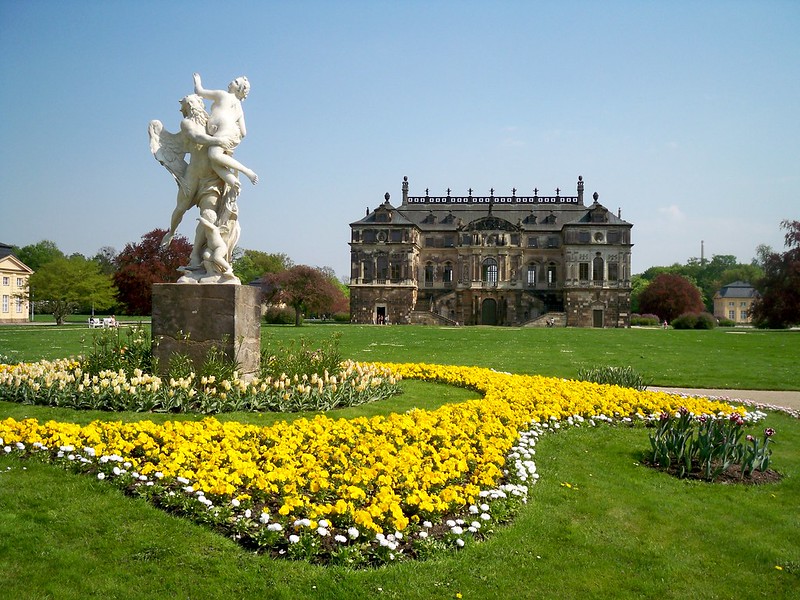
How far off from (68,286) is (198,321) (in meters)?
45.0

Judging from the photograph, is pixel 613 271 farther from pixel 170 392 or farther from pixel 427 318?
pixel 170 392

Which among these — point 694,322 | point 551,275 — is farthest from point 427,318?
point 694,322

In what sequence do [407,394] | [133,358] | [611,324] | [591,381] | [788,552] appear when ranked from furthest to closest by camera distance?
[611,324] < [591,381] < [407,394] < [133,358] < [788,552]

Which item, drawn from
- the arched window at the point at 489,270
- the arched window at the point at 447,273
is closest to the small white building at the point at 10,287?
the arched window at the point at 447,273

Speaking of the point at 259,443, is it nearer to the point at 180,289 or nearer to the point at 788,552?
the point at 180,289

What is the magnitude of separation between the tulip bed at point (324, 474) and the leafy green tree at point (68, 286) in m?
44.5

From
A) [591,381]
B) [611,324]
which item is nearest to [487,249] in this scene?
[611,324]

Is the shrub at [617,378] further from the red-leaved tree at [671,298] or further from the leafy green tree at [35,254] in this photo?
the leafy green tree at [35,254]

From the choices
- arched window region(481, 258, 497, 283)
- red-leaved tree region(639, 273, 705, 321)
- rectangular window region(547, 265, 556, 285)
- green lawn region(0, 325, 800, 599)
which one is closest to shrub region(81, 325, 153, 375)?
green lawn region(0, 325, 800, 599)

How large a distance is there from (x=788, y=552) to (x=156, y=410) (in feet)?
26.4

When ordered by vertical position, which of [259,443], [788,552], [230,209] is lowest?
[788,552]

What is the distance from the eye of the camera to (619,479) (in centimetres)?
786

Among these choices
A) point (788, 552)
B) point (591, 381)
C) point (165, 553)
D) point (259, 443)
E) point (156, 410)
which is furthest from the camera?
point (591, 381)

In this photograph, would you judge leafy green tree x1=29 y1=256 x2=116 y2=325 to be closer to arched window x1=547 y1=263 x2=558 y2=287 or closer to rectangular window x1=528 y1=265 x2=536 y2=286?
rectangular window x1=528 y1=265 x2=536 y2=286
